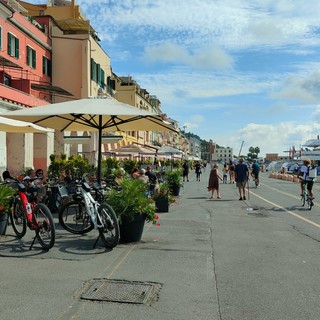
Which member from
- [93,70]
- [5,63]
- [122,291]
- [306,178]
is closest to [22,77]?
[5,63]

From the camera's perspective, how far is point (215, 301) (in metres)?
4.63

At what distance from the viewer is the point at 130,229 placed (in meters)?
7.54

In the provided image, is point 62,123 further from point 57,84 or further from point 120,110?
point 57,84

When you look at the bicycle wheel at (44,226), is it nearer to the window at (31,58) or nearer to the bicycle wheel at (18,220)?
the bicycle wheel at (18,220)

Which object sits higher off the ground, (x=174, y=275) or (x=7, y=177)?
(x=7, y=177)

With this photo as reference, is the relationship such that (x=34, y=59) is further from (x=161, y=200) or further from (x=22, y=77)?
(x=161, y=200)

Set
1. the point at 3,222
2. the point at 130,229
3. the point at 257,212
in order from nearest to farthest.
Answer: the point at 130,229
the point at 3,222
the point at 257,212

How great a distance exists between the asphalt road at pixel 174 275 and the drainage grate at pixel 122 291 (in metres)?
0.02

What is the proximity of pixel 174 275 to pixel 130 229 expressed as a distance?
6.86 ft

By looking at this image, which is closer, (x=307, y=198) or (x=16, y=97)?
(x=307, y=198)

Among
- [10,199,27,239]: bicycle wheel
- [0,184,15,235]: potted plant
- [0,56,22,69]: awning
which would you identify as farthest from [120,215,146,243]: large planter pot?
[0,56,22,69]: awning

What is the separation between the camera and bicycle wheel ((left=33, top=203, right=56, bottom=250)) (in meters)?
6.68

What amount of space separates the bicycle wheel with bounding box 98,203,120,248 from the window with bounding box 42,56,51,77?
27363 mm

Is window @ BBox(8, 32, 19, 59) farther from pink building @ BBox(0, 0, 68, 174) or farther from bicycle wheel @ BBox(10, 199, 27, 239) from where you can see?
bicycle wheel @ BBox(10, 199, 27, 239)
